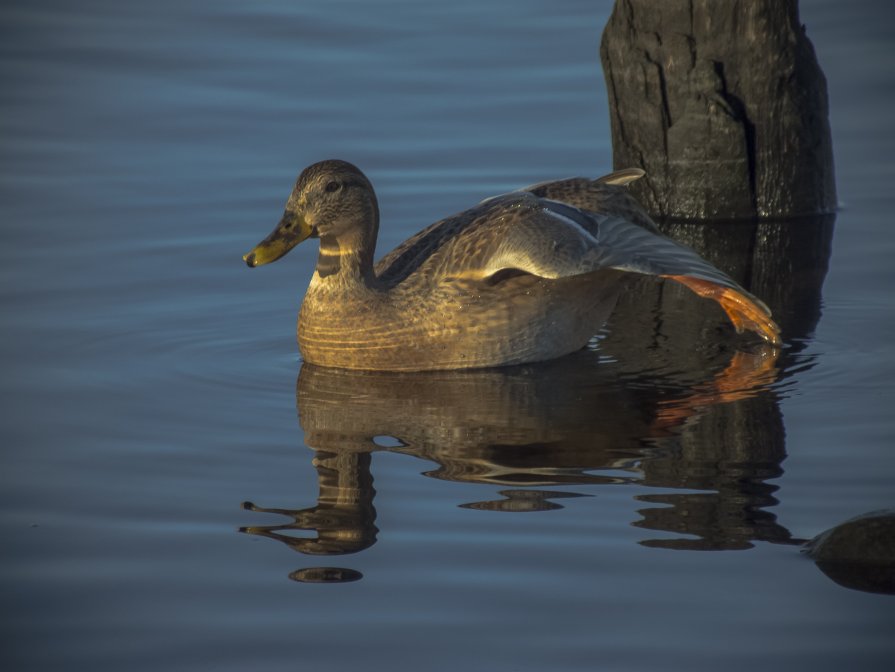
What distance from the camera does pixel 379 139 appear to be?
1268 centimetres

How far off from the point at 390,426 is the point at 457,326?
969 mm

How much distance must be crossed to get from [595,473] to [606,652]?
161 cm

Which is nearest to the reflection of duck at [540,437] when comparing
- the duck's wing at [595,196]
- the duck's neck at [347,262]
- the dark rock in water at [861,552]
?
the dark rock in water at [861,552]

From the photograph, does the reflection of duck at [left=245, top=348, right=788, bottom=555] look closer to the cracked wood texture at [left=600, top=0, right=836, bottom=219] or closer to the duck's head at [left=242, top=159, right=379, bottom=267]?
the duck's head at [left=242, top=159, right=379, bottom=267]

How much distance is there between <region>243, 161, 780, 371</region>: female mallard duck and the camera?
8.45 metres

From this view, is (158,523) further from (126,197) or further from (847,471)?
(126,197)

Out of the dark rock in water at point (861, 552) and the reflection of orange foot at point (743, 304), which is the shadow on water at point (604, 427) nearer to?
the reflection of orange foot at point (743, 304)

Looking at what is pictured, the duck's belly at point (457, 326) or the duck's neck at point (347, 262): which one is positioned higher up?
the duck's neck at point (347, 262)

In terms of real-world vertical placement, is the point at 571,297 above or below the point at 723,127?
below

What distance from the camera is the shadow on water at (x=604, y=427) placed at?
6570 millimetres

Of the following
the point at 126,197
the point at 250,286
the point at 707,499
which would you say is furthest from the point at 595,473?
the point at 126,197

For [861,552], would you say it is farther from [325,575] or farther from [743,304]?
[743,304]

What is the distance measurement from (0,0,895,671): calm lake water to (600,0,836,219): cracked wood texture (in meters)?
0.34

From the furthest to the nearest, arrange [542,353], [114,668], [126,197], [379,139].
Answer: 1. [379,139]
2. [126,197]
3. [542,353]
4. [114,668]
